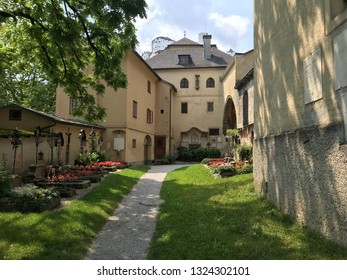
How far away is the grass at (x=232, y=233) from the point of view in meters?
4.97

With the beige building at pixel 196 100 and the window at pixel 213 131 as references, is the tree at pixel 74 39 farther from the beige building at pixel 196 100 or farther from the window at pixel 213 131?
the window at pixel 213 131

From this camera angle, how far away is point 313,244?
5.21m

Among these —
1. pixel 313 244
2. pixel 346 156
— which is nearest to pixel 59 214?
pixel 313 244

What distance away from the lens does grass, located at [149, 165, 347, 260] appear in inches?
196

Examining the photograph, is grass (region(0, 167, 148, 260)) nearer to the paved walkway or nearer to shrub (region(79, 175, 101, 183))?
the paved walkway

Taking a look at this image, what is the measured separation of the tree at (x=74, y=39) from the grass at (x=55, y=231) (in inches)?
186

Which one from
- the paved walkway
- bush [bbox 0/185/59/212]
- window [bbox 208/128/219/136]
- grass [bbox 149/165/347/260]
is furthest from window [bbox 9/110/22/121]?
window [bbox 208/128/219/136]

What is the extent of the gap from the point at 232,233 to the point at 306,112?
2836 mm

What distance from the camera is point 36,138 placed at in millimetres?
13727

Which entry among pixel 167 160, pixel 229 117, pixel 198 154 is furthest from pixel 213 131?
pixel 167 160

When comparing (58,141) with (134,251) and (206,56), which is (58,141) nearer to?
(134,251)

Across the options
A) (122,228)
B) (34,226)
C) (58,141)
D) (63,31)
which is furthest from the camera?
(58,141)

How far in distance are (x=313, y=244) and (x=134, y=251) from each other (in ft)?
9.95

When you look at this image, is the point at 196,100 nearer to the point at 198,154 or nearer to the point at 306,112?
the point at 198,154
